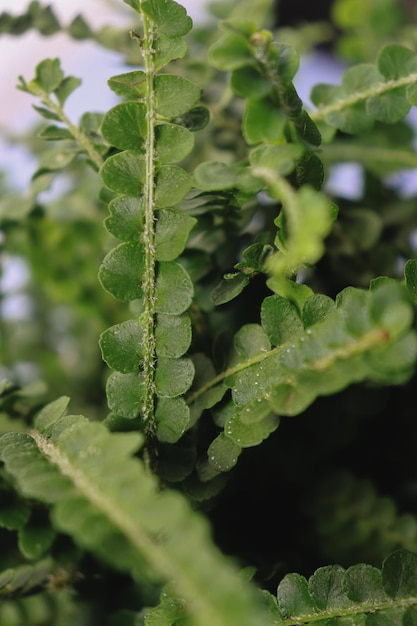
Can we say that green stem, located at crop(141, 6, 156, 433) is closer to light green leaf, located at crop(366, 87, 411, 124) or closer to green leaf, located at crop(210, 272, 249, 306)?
green leaf, located at crop(210, 272, 249, 306)

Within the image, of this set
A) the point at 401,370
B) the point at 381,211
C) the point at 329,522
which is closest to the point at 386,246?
the point at 381,211

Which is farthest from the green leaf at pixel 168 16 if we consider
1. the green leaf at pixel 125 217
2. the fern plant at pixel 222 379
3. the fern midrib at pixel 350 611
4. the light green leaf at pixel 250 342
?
the fern midrib at pixel 350 611

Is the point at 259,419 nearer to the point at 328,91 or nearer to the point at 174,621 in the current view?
the point at 174,621

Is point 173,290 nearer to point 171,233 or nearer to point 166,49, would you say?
point 171,233

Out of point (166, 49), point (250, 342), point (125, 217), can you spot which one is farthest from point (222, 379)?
point (166, 49)

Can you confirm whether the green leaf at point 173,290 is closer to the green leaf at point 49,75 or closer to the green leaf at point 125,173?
the green leaf at point 125,173

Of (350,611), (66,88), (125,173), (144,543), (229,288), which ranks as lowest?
(350,611)

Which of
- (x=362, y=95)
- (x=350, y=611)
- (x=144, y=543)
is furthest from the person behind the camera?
(x=362, y=95)
